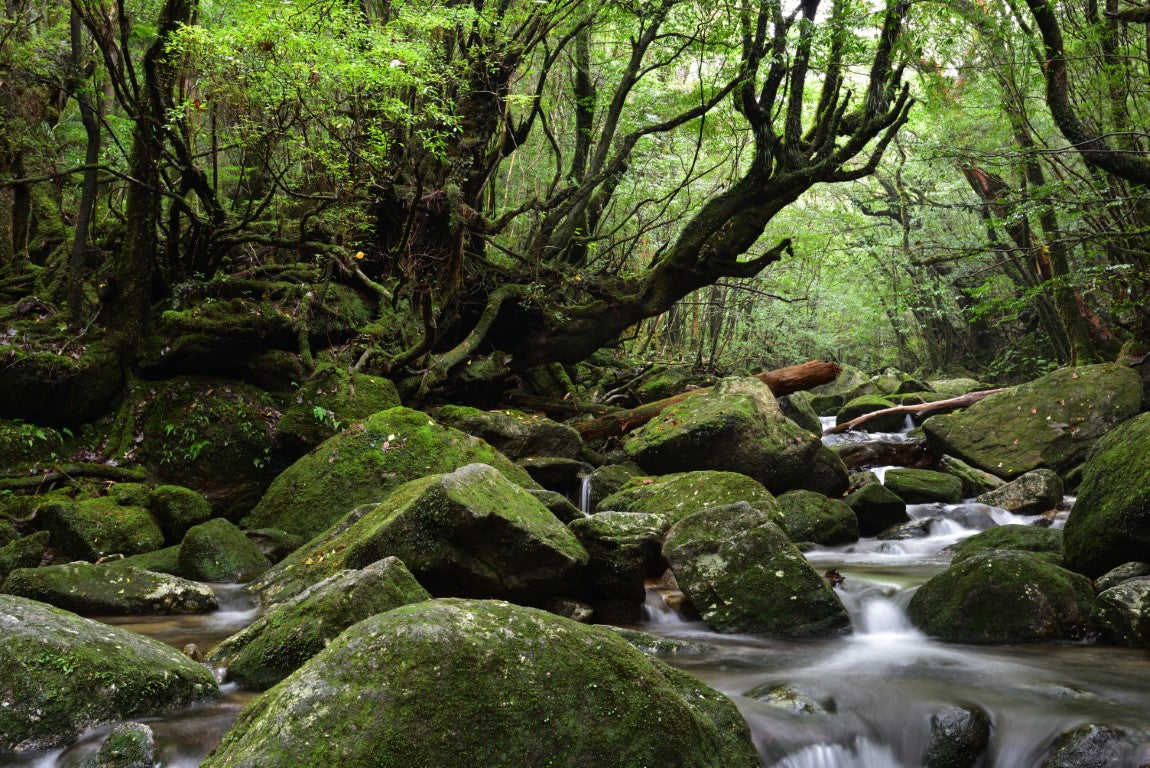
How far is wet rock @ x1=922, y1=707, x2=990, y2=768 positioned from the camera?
3.99m

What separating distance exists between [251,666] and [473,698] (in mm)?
2109

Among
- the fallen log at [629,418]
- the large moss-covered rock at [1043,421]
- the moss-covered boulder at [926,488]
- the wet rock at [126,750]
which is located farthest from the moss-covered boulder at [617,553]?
the large moss-covered rock at [1043,421]

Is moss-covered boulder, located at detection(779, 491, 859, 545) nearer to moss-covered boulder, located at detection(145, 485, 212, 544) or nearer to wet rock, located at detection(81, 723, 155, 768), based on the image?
moss-covered boulder, located at detection(145, 485, 212, 544)

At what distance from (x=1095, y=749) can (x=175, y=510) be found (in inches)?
304

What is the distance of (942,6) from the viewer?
1120 cm

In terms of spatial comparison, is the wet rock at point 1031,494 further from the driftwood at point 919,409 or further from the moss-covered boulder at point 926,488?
the driftwood at point 919,409

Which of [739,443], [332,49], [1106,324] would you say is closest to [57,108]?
[332,49]

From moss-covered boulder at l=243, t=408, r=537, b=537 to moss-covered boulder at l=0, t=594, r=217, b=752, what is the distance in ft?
13.1

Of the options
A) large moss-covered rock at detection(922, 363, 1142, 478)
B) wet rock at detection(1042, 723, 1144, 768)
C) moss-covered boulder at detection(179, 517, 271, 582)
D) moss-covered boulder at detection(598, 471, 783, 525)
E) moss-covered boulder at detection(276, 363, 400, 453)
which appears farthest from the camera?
large moss-covered rock at detection(922, 363, 1142, 478)

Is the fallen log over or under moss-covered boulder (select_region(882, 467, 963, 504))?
over

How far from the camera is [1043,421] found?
11.7 meters

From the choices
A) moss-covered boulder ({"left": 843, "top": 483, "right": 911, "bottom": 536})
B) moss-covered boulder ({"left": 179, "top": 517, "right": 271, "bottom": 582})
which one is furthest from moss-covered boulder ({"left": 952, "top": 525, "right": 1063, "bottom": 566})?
moss-covered boulder ({"left": 179, "top": 517, "right": 271, "bottom": 582})

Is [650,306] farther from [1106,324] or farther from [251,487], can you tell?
[1106,324]

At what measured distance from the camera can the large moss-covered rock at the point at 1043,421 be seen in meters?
11.3
